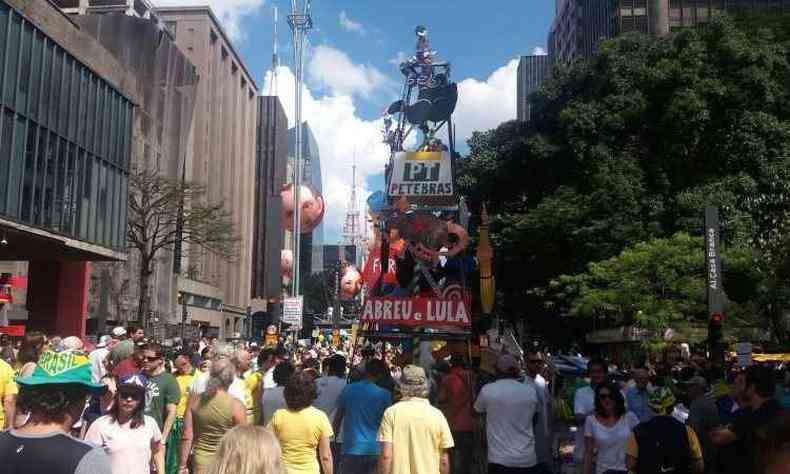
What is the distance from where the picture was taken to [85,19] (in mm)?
49906

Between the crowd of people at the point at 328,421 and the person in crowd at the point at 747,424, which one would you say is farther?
the person in crowd at the point at 747,424

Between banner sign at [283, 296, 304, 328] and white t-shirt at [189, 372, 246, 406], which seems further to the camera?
banner sign at [283, 296, 304, 328]

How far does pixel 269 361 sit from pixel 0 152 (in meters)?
16.9

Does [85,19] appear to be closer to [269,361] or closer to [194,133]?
[194,133]

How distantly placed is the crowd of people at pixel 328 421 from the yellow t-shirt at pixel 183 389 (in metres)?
0.02

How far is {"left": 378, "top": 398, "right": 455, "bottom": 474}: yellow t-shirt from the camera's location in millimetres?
6367

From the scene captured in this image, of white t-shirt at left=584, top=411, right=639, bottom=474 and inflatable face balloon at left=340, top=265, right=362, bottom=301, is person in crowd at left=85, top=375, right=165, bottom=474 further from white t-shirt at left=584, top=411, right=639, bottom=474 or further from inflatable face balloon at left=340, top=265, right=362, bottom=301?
inflatable face balloon at left=340, top=265, right=362, bottom=301

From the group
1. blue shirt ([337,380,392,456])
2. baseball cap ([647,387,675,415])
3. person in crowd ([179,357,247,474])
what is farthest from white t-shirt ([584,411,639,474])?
person in crowd ([179,357,247,474])

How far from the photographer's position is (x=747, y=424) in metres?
5.43

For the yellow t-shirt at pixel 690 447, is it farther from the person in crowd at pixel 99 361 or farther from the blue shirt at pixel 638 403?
the person in crowd at pixel 99 361

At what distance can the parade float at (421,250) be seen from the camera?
13.2 m

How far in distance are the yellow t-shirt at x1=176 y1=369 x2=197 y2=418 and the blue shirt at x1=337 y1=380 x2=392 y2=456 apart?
7.73 ft

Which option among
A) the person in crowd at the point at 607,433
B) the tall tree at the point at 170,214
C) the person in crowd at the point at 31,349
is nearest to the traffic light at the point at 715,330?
the person in crowd at the point at 607,433

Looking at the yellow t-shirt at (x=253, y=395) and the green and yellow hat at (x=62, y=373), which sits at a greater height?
the green and yellow hat at (x=62, y=373)
